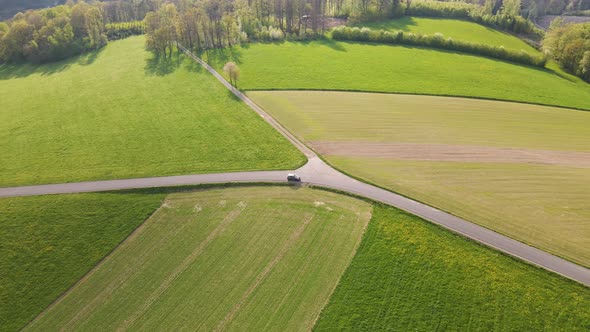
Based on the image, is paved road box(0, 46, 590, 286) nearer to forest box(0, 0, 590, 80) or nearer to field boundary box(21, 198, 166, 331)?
field boundary box(21, 198, 166, 331)

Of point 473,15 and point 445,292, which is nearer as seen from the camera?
point 445,292

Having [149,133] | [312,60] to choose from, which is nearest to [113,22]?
[312,60]

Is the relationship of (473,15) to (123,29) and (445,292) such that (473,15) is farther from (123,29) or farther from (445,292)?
(445,292)

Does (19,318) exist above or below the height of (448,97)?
below

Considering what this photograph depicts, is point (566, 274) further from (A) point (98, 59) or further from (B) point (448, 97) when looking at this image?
(A) point (98, 59)

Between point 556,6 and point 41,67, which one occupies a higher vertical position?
point 556,6

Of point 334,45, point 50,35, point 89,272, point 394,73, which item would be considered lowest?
point 89,272

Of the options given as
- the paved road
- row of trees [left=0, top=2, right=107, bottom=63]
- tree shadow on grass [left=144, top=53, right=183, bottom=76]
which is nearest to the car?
the paved road

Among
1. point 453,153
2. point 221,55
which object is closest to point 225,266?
point 453,153
